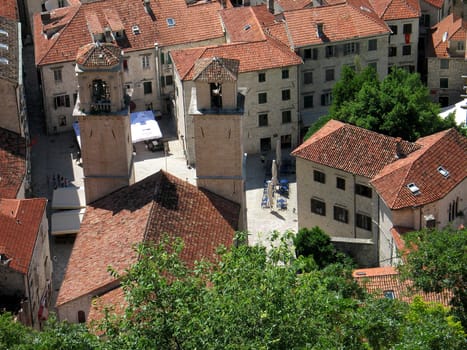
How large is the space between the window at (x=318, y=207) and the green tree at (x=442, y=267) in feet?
62.6

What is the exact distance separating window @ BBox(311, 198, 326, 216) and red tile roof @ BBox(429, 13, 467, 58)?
29.2m

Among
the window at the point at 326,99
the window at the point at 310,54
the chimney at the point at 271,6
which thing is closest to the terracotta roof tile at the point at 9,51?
the chimney at the point at 271,6

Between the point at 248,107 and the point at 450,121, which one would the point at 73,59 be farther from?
the point at 450,121

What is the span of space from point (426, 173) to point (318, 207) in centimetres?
1032

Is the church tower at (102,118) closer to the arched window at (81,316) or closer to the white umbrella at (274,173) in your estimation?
the arched window at (81,316)

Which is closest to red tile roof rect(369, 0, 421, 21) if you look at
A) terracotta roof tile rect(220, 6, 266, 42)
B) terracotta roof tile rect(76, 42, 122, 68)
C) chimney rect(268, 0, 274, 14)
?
chimney rect(268, 0, 274, 14)

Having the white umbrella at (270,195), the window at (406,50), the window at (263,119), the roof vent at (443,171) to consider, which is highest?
the window at (406,50)

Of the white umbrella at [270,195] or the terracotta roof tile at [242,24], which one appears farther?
the terracotta roof tile at [242,24]

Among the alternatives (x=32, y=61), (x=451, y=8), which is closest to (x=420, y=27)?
(x=451, y=8)

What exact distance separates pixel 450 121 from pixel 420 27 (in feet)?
80.3

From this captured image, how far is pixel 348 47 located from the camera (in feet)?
330

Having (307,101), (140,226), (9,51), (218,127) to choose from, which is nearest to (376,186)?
(218,127)

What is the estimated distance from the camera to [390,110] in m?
86.2

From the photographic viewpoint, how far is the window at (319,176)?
80.6 meters
